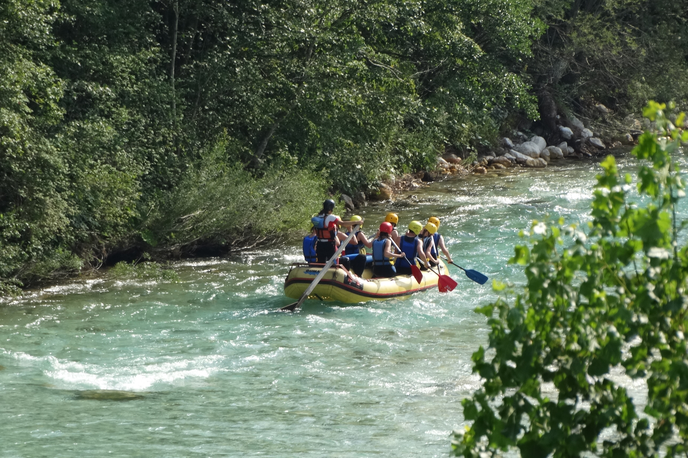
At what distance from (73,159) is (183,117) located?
3274 mm

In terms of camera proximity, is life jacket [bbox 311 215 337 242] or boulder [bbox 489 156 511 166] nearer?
life jacket [bbox 311 215 337 242]

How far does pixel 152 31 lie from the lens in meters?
15.9

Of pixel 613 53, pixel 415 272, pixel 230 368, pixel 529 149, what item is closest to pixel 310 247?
pixel 415 272

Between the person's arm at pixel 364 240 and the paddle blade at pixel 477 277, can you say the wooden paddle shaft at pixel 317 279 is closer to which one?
the person's arm at pixel 364 240

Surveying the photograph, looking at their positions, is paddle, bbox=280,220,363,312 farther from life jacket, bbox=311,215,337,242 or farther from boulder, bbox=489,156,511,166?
boulder, bbox=489,156,511,166

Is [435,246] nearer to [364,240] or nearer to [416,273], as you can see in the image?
[416,273]

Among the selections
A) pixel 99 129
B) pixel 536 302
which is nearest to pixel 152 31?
pixel 99 129

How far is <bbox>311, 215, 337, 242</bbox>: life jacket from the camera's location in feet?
38.0

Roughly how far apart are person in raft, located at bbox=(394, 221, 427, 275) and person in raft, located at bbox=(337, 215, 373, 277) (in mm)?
517

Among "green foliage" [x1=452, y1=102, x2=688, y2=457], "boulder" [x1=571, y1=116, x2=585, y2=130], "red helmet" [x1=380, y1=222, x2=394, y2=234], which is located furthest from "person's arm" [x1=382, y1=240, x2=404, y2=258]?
"boulder" [x1=571, y1=116, x2=585, y2=130]

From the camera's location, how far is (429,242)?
40.0 ft

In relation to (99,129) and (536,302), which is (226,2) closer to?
(99,129)

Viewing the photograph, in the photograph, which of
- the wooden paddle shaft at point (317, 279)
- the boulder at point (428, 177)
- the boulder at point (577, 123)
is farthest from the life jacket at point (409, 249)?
the boulder at point (577, 123)

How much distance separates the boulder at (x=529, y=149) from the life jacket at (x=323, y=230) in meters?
15.4
